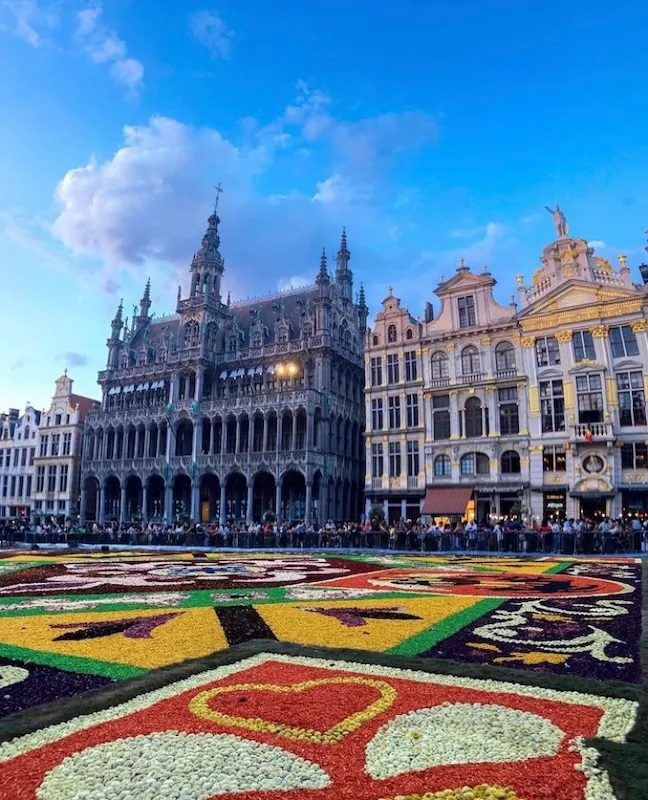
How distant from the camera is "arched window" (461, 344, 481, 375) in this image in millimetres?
41625

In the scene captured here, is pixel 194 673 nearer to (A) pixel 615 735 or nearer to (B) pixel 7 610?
(A) pixel 615 735

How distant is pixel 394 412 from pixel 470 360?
7.23m

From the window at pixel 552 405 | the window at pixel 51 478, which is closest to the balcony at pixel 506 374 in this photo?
the window at pixel 552 405

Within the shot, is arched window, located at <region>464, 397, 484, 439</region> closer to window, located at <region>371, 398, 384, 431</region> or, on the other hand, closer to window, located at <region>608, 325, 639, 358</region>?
window, located at <region>371, 398, 384, 431</region>

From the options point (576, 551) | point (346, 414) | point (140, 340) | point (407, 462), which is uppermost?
point (140, 340)

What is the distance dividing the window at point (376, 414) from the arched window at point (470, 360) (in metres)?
7.48

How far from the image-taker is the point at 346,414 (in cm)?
5459

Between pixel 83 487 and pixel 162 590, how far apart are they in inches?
2167

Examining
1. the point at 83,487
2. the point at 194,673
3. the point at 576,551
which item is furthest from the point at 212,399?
the point at 194,673

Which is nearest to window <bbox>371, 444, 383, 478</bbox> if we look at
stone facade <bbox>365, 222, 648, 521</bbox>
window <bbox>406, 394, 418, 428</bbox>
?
stone facade <bbox>365, 222, 648, 521</bbox>

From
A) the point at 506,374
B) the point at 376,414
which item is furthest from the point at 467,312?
the point at 376,414

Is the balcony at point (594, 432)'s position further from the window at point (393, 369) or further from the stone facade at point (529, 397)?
the window at point (393, 369)

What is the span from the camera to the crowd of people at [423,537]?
2622 cm

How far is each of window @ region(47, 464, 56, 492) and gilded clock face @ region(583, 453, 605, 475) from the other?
193 ft
